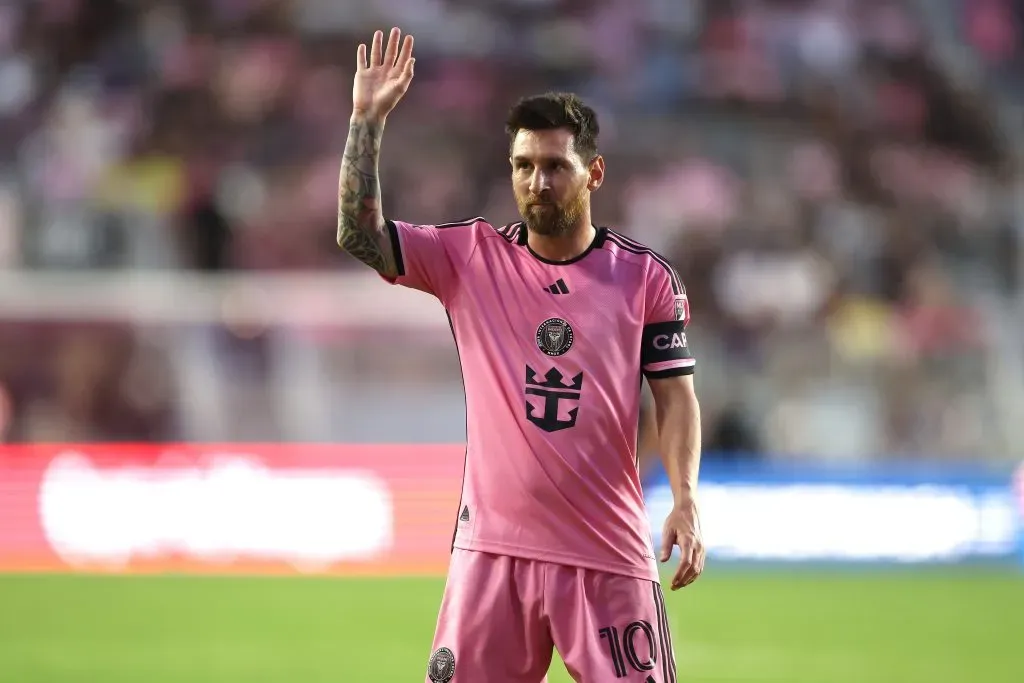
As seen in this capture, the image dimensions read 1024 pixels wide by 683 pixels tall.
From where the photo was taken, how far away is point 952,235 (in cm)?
1666

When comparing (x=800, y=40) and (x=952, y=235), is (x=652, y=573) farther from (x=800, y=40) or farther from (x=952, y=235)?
(x=800, y=40)

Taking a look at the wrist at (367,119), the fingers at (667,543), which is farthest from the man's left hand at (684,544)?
the wrist at (367,119)

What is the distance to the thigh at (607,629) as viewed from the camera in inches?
169

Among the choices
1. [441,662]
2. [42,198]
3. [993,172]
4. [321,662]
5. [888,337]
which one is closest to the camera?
[441,662]

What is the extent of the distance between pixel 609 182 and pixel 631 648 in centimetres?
→ 1241

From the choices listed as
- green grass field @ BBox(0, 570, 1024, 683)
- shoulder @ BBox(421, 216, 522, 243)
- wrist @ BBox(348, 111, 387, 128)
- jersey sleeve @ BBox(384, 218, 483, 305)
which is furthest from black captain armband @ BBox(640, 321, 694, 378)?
green grass field @ BBox(0, 570, 1024, 683)

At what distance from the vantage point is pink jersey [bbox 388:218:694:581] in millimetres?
4406

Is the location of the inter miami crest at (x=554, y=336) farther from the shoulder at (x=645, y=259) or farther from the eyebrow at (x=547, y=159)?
the eyebrow at (x=547, y=159)

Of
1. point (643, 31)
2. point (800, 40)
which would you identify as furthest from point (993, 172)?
point (643, 31)

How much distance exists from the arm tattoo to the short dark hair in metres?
0.40

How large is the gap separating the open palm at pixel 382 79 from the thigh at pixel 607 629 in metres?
1.45

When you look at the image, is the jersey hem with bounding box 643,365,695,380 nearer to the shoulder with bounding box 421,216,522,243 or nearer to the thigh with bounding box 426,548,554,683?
the shoulder with bounding box 421,216,522,243

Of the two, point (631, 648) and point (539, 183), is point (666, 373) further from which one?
point (631, 648)

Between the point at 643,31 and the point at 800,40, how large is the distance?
193cm
